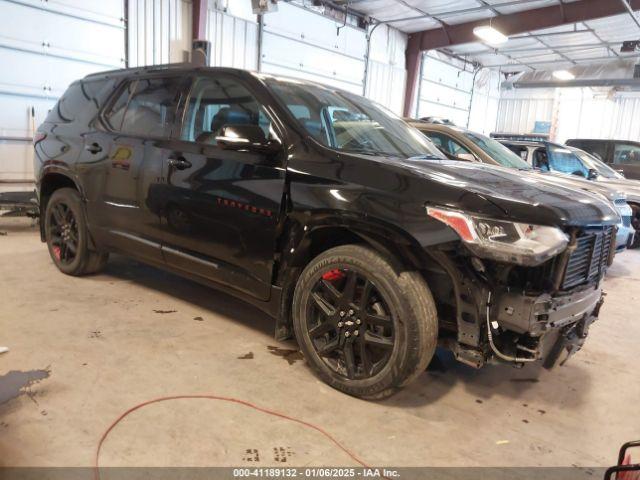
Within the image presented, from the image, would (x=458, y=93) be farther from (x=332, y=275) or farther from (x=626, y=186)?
(x=332, y=275)

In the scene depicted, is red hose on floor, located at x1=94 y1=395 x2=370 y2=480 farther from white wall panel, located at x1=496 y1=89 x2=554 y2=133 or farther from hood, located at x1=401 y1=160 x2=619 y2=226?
white wall panel, located at x1=496 y1=89 x2=554 y2=133

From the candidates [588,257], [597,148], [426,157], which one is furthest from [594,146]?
Result: [588,257]

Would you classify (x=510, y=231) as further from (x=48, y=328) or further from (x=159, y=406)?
(x=48, y=328)

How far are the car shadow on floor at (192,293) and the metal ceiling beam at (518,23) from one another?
33.0 feet

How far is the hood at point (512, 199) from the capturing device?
7.04 ft

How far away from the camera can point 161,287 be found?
13.8 ft

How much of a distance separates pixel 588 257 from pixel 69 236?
12.7 feet

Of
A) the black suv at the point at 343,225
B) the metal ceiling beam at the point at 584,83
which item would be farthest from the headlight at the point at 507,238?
the metal ceiling beam at the point at 584,83

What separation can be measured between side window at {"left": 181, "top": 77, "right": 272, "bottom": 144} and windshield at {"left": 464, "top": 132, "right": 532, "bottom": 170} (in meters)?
3.82

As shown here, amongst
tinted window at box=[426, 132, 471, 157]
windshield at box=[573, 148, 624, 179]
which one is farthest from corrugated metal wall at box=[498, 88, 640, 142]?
tinted window at box=[426, 132, 471, 157]

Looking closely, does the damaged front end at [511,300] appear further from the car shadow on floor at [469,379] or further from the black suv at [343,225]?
the car shadow on floor at [469,379]

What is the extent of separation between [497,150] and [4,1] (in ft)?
22.5

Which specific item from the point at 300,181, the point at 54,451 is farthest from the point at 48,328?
the point at 300,181

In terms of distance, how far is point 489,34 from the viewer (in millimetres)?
11625
